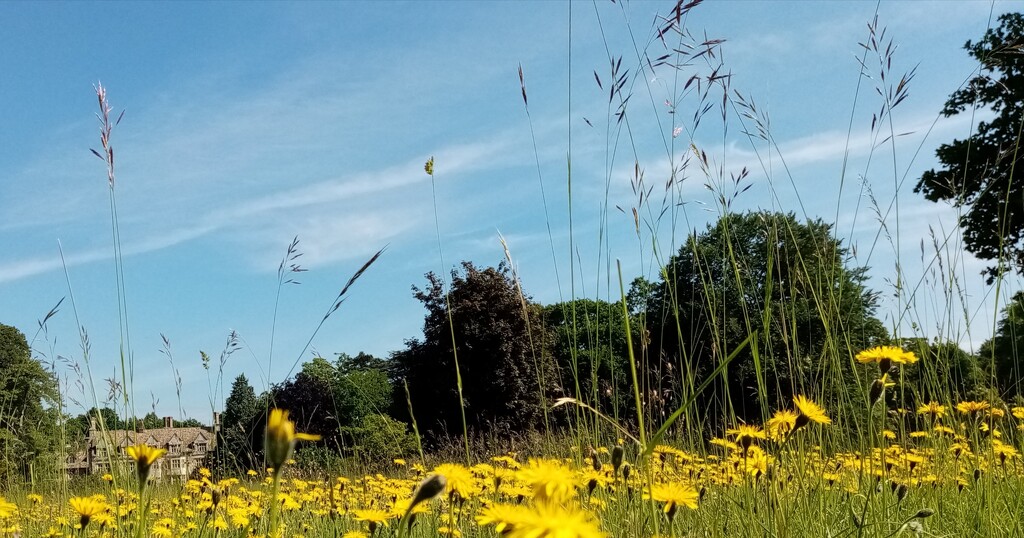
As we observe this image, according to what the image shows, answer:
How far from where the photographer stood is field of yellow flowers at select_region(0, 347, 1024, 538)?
0.83 m

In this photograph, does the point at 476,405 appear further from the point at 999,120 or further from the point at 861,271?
the point at 861,271

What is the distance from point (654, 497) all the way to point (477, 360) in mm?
20162

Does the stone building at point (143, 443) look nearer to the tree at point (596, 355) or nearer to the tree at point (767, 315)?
the tree at point (596, 355)

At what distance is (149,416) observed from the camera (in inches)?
141

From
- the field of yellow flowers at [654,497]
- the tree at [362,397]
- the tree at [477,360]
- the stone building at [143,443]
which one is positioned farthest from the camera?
the tree at [362,397]

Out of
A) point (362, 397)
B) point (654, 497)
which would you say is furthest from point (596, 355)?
point (362, 397)

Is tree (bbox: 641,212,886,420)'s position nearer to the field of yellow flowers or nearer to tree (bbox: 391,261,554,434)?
the field of yellow flowers

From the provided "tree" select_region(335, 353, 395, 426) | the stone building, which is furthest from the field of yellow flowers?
"tree" select_region(335, 353, 395, 426)

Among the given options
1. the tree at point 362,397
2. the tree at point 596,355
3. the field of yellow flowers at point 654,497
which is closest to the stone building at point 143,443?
the field of yellow flowers at point 654,497

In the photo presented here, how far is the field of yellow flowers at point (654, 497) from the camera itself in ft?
2.73

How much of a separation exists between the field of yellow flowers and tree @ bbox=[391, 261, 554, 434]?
16708 millimetres

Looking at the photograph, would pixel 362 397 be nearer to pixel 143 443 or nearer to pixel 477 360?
pixel 477 360

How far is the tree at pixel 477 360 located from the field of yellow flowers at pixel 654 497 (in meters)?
16.7

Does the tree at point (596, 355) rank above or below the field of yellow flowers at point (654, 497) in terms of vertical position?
above
